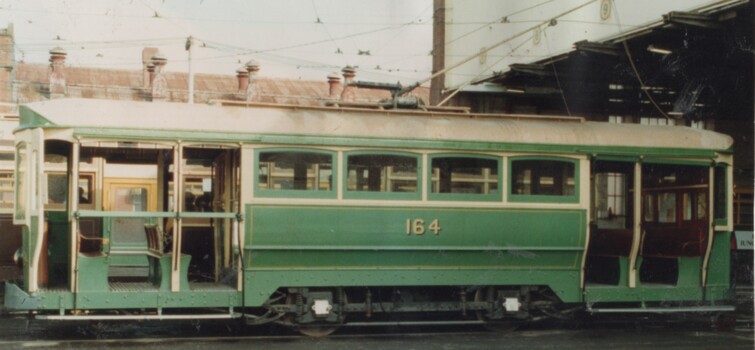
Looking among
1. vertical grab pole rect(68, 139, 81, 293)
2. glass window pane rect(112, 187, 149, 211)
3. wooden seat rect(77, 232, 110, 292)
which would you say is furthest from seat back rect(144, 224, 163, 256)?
glass window pane rect(112, 187, 149, 211)

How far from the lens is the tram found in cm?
1133

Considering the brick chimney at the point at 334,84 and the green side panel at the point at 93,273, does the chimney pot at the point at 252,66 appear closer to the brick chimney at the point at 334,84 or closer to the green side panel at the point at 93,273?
the brick chimney at the point at 334,84

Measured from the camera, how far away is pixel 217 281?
12438 mm

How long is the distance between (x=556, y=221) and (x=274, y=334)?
13.2ft

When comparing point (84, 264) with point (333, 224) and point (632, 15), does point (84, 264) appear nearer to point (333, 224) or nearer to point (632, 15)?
point (333, 224)

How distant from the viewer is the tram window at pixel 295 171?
11703 millimetres

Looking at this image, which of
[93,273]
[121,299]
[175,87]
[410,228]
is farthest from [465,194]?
[175,87]

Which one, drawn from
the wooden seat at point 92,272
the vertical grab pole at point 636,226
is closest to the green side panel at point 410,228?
the vertical grab pole at point 636,226

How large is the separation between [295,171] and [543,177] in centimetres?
339

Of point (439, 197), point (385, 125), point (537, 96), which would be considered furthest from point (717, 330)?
point (537, 96)

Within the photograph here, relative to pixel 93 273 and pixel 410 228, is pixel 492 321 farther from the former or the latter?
pixel 93 273

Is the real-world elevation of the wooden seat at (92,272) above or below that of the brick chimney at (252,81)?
below

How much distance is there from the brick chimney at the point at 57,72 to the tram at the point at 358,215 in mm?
16199

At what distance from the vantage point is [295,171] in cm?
1177
